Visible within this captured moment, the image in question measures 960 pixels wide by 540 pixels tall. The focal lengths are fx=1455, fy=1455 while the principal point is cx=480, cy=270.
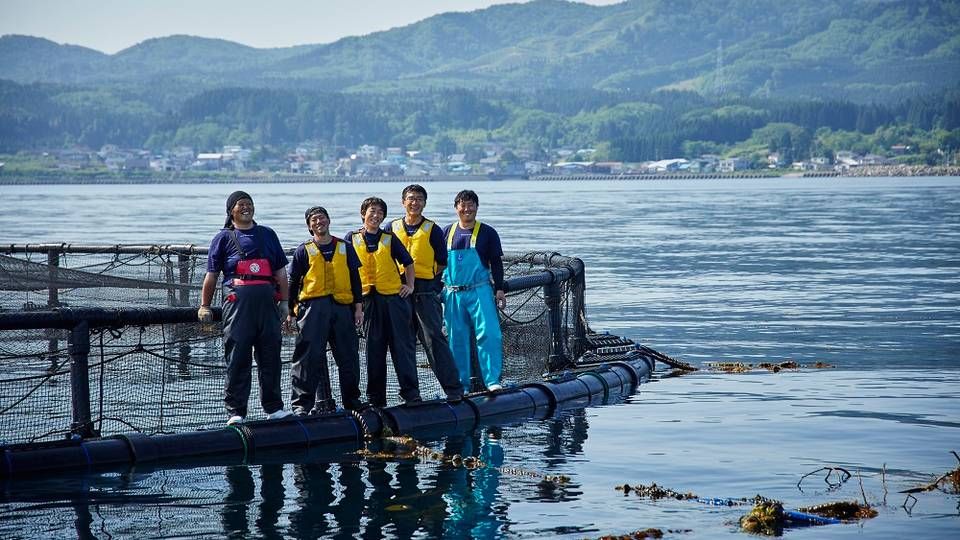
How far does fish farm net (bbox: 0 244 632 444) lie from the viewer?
13.4 meters

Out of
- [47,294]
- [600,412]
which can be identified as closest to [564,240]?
[47,294]

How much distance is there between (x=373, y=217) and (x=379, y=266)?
1.54 feet

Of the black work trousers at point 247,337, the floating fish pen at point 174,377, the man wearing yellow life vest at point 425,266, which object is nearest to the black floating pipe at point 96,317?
the floating fish pen at point 174,377

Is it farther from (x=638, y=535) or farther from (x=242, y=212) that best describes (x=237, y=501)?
(x=638, y=535)

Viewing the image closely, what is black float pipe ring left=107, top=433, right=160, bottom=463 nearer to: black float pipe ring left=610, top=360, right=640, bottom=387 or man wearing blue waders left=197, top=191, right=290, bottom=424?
man wearing blue waders left=197, top=191, right=290, bottom=424

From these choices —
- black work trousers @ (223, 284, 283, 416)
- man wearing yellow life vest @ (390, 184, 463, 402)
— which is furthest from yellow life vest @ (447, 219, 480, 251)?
black work trousers @ (223, 284, 283, 416)

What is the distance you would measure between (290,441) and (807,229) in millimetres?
58642

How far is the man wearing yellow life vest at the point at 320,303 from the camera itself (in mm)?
13203

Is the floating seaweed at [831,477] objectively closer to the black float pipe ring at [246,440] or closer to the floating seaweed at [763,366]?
the black float pipe ring at [246,440]

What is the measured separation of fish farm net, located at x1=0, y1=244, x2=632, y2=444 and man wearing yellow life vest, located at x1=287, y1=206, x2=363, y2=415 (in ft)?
2.97

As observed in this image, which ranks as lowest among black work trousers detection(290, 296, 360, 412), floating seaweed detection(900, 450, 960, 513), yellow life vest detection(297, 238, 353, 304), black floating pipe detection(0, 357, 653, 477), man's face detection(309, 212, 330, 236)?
floating seaweed detection(900, 450, 960, 513)

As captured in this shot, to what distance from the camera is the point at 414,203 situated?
14008 millimetres

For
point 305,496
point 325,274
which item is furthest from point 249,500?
point 325,274

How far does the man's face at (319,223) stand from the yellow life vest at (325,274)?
127 millimetres
